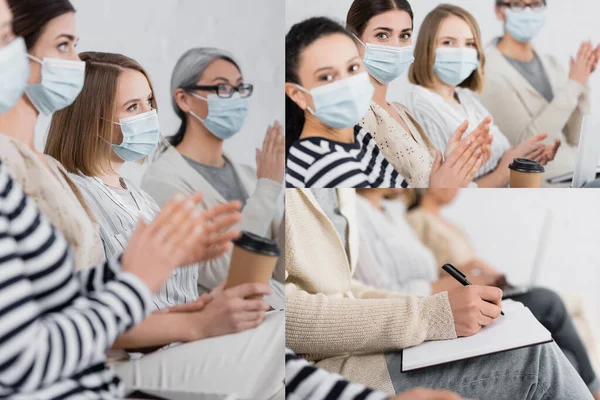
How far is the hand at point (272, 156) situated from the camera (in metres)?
1.74

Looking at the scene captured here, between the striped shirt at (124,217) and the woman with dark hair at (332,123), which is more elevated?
the woman with dark hair at (332,123)

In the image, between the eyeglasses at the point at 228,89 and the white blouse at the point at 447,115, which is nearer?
the eyeglasses at the point at 228,89

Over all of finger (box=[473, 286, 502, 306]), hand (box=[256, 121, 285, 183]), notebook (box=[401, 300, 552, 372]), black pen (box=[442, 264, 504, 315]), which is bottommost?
notebook (box=[401, 300, 552, 372])

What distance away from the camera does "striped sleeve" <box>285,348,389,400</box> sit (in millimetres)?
1512

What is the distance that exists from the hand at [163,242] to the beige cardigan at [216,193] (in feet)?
0.10

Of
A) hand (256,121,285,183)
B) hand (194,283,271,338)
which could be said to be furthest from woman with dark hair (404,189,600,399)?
hand (194,283,271,338)

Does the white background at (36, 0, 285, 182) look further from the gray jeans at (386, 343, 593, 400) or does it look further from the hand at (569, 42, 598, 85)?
the hand at (569, 42, 598, 85)

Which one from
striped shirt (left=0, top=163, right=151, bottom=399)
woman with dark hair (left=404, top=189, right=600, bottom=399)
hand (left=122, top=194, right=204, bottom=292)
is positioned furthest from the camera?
woman with dark hair (left=404, top=189, right=600, bottom=399)

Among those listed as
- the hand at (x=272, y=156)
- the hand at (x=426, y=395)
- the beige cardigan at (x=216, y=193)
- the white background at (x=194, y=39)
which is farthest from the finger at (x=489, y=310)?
the white background at (x=194, y=39)

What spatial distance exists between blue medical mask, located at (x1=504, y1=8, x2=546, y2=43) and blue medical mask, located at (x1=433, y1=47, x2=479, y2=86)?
13 centimetres

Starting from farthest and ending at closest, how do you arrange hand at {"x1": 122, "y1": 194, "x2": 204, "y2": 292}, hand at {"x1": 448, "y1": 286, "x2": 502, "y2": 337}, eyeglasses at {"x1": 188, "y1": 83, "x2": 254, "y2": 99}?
hand at {"x1": 448, "y1": 286, "x2": 502, "y2": 337}, eyeglasses at {"x1": 188, "y1": 83, "x2": 254, "y2": 99}, hand at {"x1": 122, "y1": 194, "x2": 204, "y2": 292}

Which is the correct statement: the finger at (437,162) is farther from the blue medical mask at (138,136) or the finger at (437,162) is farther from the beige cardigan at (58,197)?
the beige cardigan at (58,197)

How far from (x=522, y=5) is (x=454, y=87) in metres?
0.30

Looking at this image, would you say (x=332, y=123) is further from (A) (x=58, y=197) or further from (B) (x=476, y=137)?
(A) (x=58, y=197)
